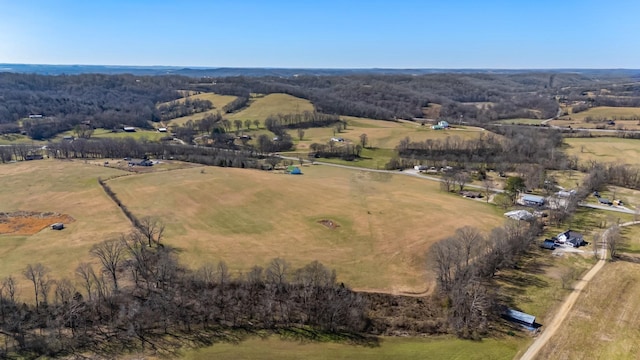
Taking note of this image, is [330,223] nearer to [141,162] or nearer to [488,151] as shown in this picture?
[141,162]

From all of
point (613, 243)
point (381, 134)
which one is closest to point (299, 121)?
point (381, 134)

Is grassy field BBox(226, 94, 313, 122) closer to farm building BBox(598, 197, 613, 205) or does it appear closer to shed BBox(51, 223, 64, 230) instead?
shed BBox(51, 223, 64, 230)

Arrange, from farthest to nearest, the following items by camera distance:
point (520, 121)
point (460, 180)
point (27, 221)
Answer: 1. point (520, 121)
2. point (460, 180)
3. point (27, 221)

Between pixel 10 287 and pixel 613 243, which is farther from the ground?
pixel 613 243

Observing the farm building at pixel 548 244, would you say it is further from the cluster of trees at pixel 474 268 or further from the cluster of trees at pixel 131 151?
the cluster of trees at pixel 131 151

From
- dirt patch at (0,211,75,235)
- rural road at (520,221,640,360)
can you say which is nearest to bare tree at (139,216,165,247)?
dirt patch at (0,211,75,235)

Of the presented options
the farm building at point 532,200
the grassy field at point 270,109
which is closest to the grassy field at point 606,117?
the farm building at point 532,200

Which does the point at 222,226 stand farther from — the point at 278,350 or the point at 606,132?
the point at 606,132
